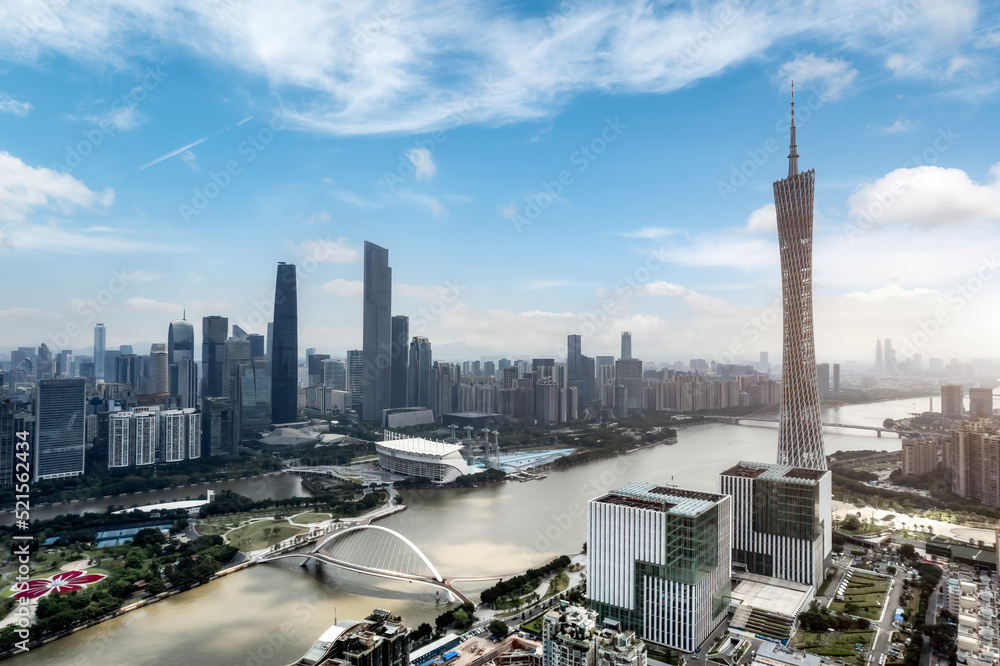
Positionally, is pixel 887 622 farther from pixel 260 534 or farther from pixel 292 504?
pixel 292 504

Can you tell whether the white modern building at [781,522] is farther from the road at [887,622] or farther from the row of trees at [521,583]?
the row of trees at [521,583]

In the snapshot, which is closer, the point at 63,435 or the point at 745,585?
the point at 745,585

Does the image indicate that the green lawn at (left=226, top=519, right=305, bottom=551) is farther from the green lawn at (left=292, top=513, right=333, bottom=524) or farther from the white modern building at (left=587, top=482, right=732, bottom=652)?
the white modern building at (left=587, top=482, right=732, bottom=652)

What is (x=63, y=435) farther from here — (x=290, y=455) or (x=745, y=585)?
(x=745, y=585)

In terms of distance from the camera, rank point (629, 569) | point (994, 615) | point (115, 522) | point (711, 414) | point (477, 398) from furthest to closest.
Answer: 1. point (711, 414)
2. point (477, 398)
3. point (115, 522)
4. point (994, 615)
5. point (629, 569)

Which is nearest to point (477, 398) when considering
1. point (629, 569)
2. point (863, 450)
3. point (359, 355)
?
point (359, 355)

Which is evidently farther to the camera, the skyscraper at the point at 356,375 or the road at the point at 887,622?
the skyscraper at the point at 356,375

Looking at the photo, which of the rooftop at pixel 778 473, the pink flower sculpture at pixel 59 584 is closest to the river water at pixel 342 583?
the pink flower sculpture at pixel 59 584

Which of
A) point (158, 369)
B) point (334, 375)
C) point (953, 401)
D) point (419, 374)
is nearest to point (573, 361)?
point (419, 374)
